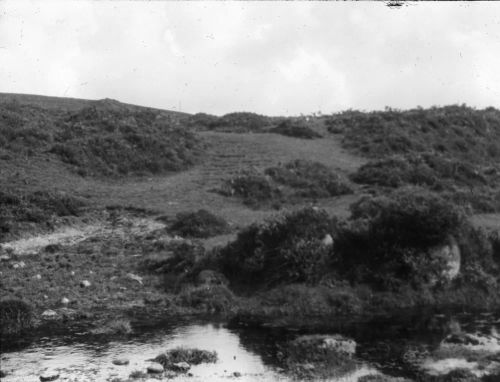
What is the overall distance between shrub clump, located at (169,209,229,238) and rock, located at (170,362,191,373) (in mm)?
10716

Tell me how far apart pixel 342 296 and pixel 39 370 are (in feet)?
28.0

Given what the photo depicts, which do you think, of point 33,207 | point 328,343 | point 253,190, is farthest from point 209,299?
point 253,190

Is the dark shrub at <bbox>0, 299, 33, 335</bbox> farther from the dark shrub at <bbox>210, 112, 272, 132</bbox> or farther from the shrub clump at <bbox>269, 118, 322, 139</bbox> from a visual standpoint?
the dark shrub at <bbox>210, 112, 272, 132</bbox>

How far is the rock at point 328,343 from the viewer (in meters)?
13.9

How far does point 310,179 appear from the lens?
33.7m

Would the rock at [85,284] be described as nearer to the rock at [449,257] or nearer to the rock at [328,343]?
the rock at [328,343]

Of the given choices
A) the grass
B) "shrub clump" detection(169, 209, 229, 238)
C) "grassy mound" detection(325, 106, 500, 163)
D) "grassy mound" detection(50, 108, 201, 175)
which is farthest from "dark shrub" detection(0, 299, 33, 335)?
"grassy mound" detection(325, 106, 500, 163)

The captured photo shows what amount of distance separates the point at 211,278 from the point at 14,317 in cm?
569

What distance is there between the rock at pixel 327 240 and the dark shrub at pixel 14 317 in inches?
331

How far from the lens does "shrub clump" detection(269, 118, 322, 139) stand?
46281 millimetres

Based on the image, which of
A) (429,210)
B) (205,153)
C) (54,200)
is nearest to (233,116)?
(205,153)

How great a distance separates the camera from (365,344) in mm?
14766

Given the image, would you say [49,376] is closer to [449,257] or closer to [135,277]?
[135,277]

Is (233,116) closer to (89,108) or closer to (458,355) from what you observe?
(89,108)
